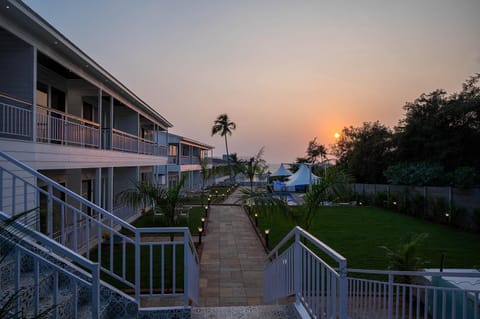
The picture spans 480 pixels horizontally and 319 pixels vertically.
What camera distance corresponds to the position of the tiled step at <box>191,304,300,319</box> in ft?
13.2

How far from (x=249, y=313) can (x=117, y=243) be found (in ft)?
25.1

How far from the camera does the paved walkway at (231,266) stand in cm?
638

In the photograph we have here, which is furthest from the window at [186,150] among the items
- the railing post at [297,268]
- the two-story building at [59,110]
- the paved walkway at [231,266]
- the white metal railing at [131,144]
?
the railing post at [297,268]

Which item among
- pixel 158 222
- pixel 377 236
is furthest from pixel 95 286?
pixel 158 222

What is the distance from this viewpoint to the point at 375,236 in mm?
11945

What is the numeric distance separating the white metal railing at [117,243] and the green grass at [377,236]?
2908 millimetres

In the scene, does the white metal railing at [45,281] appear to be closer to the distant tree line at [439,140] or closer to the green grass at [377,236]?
the green grass at [377,236]

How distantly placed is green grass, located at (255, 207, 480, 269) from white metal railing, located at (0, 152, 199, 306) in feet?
9.54

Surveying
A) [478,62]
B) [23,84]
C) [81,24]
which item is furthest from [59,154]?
[478,62]

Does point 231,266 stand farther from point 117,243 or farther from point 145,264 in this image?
point 117,243

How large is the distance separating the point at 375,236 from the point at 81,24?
46.2ft

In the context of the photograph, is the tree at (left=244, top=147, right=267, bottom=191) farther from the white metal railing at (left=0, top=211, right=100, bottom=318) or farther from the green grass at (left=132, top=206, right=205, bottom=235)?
the white metal railing at (left=0, top=211, right=100, bottom=318)

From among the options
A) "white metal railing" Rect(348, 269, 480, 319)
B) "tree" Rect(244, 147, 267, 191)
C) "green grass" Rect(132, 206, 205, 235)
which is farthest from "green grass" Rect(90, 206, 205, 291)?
"tree" Rect(244, 147, 267, 191)

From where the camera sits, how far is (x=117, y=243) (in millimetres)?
10562
